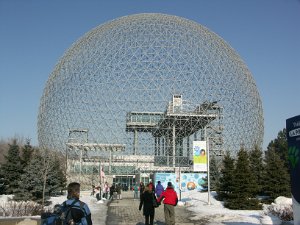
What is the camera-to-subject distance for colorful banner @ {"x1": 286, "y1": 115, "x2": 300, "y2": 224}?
844 centimetres

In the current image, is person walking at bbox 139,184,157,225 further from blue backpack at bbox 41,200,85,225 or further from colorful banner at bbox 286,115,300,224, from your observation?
blue backpack at bbox 41,200,85,225

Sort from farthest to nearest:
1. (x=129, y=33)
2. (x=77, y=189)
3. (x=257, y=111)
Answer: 1. (x=257, y=111)
2. (x=129, y=33)
3. (x=77, y=189)

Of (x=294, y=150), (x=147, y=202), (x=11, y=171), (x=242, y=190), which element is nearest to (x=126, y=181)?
(x=11, y=171)

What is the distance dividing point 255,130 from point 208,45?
1266cm

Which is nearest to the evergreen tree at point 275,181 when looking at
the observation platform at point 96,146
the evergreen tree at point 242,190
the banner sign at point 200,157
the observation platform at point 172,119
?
the evergreen tree at point 242,190

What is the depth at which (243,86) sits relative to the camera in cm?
4572

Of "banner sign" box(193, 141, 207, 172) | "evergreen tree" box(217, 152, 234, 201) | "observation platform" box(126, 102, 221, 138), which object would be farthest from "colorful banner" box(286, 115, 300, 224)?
"observation platform" box(126, 102, 221, 138)

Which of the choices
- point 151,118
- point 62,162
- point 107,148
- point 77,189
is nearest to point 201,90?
point 151,118

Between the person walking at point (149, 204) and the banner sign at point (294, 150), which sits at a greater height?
the banner sign at point (294, 150)

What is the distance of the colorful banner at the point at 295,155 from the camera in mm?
8438

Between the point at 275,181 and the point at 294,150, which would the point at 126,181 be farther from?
the point at 294,150

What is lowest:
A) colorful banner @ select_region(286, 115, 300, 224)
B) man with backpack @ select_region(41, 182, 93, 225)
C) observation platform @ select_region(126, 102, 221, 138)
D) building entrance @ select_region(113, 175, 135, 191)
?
building entrance @ select_region(113, 175, 135, 191)

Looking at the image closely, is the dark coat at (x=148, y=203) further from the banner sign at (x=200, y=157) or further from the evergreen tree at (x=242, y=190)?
the banner sign at (x=200, y=157)

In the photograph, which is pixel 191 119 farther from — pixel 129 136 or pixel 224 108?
pixel 129 136
